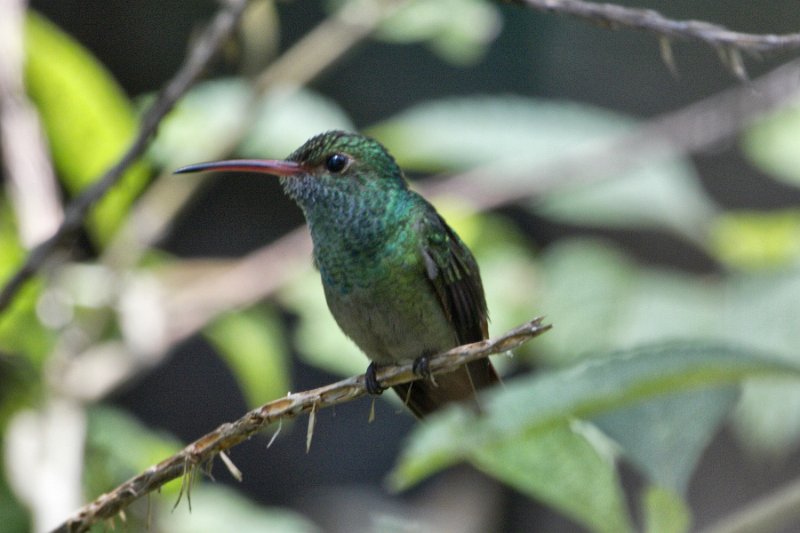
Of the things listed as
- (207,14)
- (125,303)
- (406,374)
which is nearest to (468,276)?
(406,374)

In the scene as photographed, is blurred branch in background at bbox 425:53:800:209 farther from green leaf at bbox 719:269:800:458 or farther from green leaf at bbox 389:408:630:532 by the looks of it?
green leaf at bbox 389:408:630:532

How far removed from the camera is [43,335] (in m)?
2.60

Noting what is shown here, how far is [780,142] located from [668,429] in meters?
2.27

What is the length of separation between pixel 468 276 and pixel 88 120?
125 cm

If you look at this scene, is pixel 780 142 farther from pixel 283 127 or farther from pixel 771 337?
pixel 283 127

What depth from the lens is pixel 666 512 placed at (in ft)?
4.09

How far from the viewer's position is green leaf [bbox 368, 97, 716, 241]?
3.20 metres

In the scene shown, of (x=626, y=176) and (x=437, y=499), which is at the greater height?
(x=626, y=176)

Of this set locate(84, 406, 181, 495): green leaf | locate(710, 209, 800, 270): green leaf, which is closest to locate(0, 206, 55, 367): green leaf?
locate(84, 406, 181, 495): green leaf

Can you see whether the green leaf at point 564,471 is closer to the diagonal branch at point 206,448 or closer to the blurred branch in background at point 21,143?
the diagonal branch at point 206,448

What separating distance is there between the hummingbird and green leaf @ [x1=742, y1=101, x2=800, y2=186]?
1.41m

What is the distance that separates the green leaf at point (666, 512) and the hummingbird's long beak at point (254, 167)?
1.07 meters

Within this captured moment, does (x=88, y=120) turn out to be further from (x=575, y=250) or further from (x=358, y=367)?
(x=575, y=250)

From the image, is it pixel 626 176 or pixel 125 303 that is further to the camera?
pixel 626 176
